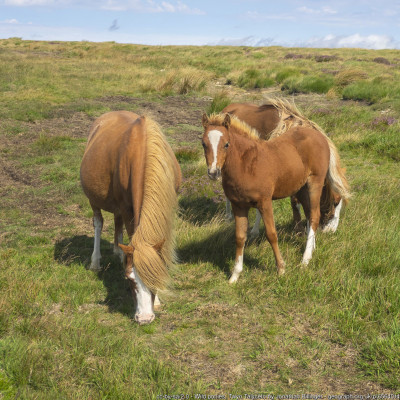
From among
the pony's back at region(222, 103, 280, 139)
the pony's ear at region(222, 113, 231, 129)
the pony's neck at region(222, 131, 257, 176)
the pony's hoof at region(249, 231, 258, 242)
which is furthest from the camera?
the pony's back at region(222, 103, 280, 139)

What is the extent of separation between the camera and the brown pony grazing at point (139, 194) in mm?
3744

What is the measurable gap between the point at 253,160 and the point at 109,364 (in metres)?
2.57

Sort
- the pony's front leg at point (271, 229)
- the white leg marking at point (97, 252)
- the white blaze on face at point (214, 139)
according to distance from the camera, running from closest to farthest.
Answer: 1. the white blaze on face at point (214, 139)
2. the pony's front leg at point (271, 229)
3. the white leg marking at point (97, 252)

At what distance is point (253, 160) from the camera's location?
4609 mm

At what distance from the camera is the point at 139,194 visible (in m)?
4.16

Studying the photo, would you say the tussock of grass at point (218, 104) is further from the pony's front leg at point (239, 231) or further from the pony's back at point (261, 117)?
the pony's front leg at point (239, 231)

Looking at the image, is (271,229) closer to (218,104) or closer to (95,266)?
(95,266)

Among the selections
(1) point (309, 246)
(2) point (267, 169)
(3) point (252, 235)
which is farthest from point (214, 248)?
(2) point (267, 169)

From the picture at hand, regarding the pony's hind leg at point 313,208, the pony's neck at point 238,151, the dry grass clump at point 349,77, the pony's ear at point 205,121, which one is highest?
the dry grass clump at point 349,77

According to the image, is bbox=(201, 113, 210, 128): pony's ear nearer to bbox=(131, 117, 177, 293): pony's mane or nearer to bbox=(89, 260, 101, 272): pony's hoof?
bbox=(131, 117, 177, 293): pony's mane

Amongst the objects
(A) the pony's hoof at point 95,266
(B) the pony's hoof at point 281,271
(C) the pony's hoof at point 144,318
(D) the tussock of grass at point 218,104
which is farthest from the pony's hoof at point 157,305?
(D) the tussock of grass at point 218,104

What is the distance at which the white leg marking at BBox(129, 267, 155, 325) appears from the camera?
3.79m

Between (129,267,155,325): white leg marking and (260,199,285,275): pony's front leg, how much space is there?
162 centimetres

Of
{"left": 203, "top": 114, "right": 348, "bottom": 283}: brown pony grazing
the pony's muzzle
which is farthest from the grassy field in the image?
the pony's muzzle
